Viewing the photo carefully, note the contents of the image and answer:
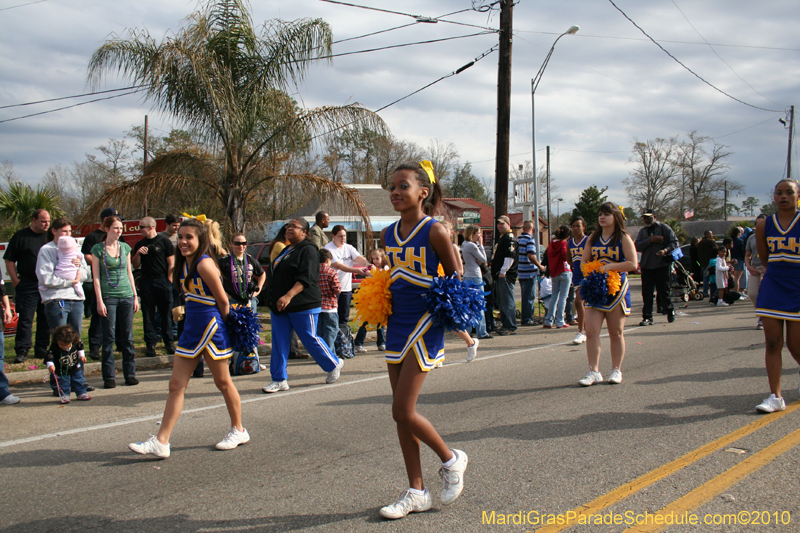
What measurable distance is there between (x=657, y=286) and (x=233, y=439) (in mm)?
9251

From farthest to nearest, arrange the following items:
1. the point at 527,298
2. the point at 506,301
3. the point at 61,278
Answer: the point at 527,298, the point at 506,301, the point at 61,278

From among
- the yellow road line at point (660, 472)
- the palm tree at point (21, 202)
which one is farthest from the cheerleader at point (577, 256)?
the palm tree at point (21, 202)

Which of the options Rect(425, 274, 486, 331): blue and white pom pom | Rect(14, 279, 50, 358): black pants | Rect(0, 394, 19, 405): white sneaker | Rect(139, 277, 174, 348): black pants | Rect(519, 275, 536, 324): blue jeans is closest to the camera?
Rect(425, 274, 486, 331): blue and white pom pom

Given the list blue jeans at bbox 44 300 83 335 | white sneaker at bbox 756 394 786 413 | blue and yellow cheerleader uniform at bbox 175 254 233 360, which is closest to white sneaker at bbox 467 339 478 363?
white sneaker at bbox 756 394 786 413

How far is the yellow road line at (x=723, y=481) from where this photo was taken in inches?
129

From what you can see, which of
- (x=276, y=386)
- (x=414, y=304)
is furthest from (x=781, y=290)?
(x=276, y=386)

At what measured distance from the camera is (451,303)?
10.6 feet

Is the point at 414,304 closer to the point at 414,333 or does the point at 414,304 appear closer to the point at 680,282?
the point at 414,333

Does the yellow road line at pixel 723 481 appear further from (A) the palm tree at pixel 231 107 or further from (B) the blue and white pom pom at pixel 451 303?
(A) the palm tree at pixel 231 107

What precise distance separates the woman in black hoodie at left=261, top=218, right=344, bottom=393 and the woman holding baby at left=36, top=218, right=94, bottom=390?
92.9 inches

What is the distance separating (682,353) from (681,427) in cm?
388

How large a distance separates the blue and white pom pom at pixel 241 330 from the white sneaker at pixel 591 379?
3.69 m

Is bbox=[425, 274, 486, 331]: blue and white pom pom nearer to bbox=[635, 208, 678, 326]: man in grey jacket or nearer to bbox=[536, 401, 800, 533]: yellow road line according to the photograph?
bbox=[536, 401, 800, 533]: yellow road line

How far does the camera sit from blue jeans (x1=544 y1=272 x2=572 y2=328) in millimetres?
11602
